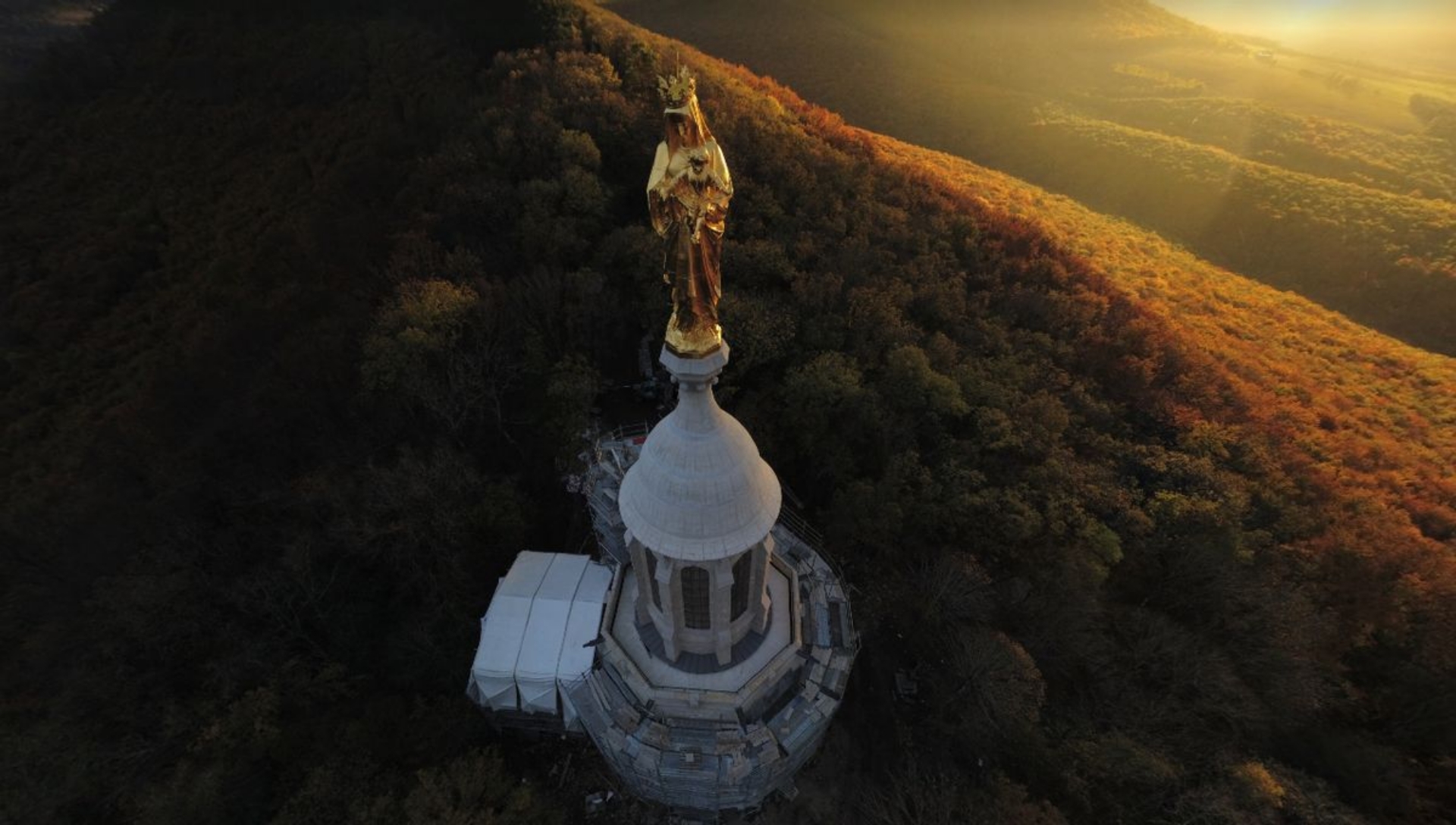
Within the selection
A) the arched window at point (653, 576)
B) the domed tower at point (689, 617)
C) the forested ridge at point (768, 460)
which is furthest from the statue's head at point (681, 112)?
the forested ridge at point (768, 460)

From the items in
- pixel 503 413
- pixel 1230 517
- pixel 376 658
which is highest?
pixel 1230 517

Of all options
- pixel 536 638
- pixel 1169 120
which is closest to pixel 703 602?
pixel 536 638

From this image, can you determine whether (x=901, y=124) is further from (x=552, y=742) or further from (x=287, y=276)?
(x=552, y=742)

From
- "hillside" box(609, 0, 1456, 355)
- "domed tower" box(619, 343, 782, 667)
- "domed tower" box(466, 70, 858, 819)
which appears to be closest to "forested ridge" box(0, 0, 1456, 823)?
"domed tower" box(466, 70, 858, 819)

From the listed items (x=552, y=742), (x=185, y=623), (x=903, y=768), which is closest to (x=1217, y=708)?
(x=903, y=768)

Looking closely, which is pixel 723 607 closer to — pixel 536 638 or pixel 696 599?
pixel 696 599

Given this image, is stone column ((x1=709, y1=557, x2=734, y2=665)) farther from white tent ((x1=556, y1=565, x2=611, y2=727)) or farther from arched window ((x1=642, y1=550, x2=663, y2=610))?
white tent ((x1=556, y1=565, x2=611, y2=727))

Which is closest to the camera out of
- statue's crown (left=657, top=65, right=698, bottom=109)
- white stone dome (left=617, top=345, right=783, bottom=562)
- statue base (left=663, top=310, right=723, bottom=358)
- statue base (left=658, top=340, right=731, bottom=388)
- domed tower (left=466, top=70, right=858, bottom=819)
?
statue's crown (left=657, top=65, right=698, bottom=109)
